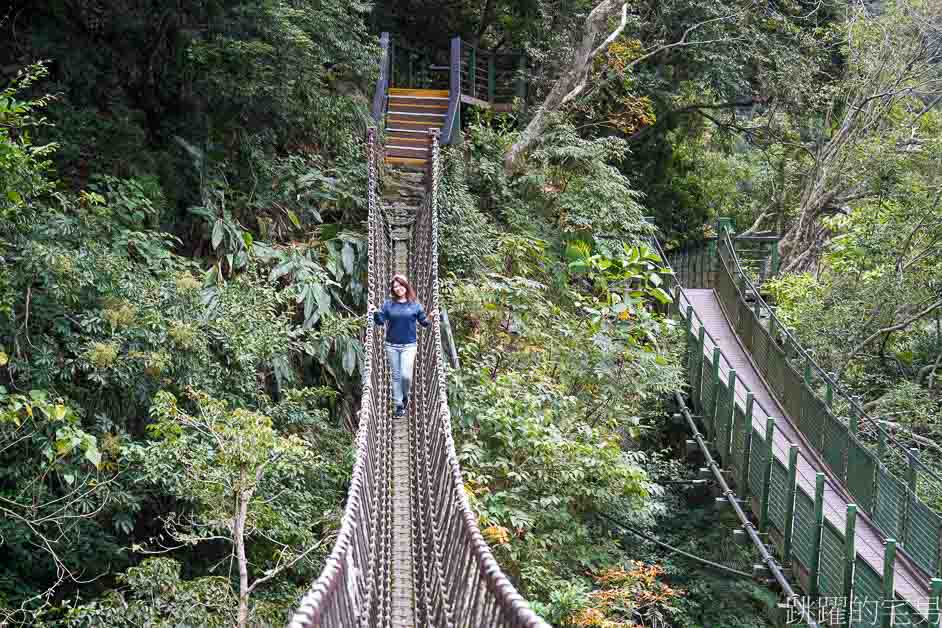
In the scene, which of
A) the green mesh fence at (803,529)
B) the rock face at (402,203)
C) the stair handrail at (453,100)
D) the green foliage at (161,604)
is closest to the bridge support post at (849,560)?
the green mesh fence at (803,529)

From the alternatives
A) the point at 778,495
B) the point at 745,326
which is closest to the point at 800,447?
the point at 778,495

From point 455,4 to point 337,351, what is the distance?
9.12m

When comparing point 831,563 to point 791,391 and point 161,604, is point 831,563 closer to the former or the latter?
point 791,391

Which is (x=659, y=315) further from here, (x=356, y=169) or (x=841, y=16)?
(x=841, y=16)

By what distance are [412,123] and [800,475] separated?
752cm

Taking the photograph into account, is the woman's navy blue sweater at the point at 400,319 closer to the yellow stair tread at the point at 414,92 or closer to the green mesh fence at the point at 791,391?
the green mesh fence at the point at 791,391

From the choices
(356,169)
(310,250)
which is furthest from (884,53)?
(310,250)

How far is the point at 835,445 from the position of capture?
8844 mm

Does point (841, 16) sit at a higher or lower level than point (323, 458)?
higher

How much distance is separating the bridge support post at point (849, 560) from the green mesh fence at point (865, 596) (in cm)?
3

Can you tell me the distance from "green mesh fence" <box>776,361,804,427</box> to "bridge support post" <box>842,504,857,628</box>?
309 cm

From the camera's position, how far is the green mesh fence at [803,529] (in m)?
7.50

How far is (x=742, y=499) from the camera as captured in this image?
8938 mm

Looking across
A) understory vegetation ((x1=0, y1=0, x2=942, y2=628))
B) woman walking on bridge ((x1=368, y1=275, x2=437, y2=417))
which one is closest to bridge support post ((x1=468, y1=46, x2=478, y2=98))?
understory vegetation ((x1=0, y1=0, x2=942, y2=628))
